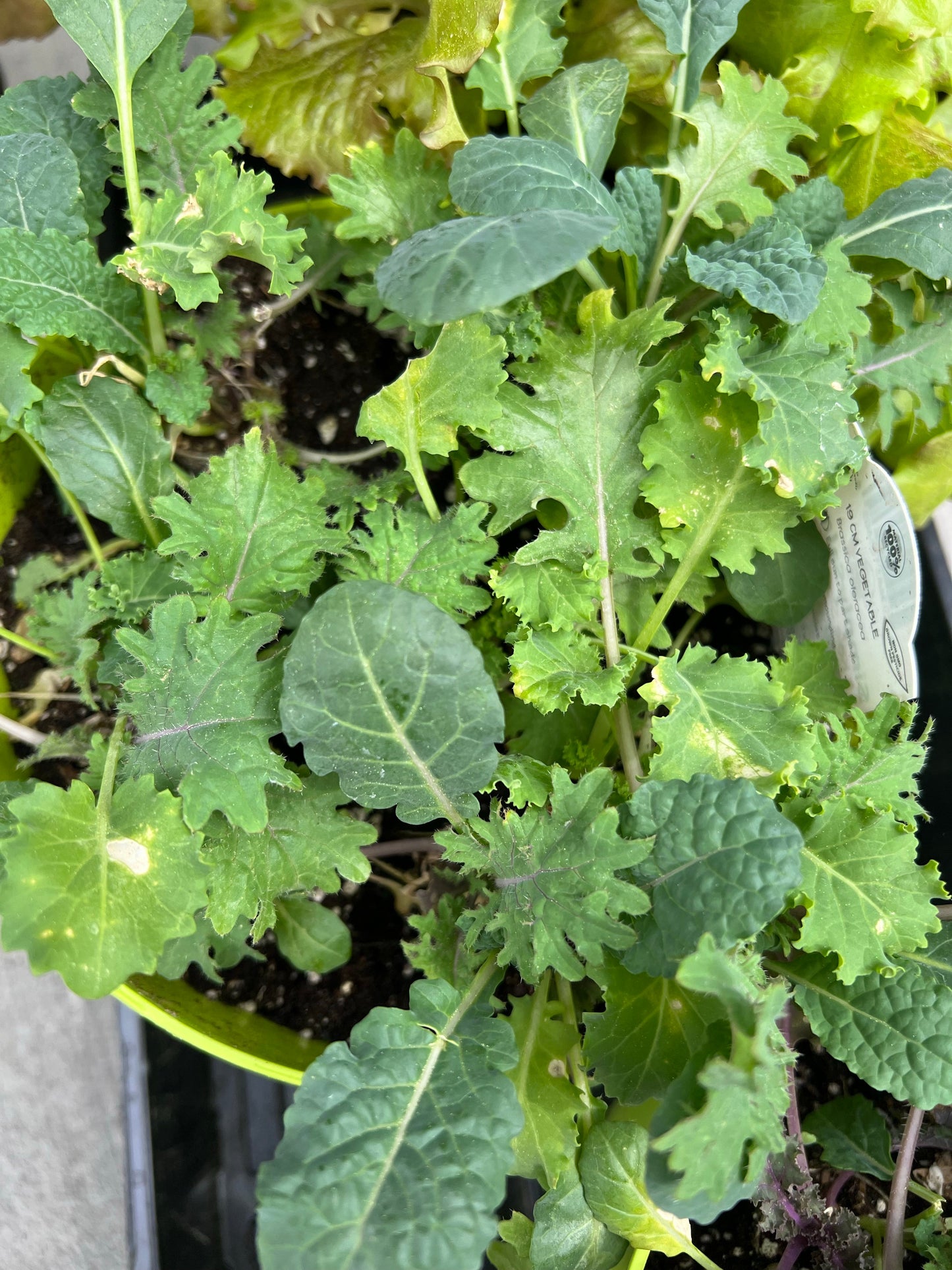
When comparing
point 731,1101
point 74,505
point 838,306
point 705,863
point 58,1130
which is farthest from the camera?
point 58,1130

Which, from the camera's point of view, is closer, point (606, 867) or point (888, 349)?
point (606, 867)

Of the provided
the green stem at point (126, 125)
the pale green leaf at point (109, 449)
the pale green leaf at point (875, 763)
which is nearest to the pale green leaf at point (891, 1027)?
the pale green leaf at point (875, 763)

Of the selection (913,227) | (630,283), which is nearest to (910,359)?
(913,227)

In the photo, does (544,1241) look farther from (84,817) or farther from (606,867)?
(84,817)

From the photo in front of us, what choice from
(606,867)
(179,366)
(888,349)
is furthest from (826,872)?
(179,366)

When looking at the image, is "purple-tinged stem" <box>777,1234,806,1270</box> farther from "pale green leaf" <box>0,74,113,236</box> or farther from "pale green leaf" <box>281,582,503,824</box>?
"pale green leaf" <box>0,74,113,236</box>

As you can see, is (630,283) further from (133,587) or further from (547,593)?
(133,587)

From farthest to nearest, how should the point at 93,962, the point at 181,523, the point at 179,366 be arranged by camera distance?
the point at 179,366
the point at 181,523
the point at 93,962

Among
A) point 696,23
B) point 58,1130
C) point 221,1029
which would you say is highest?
point 696,23

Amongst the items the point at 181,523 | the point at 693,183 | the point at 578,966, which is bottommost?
the point at 578,966
